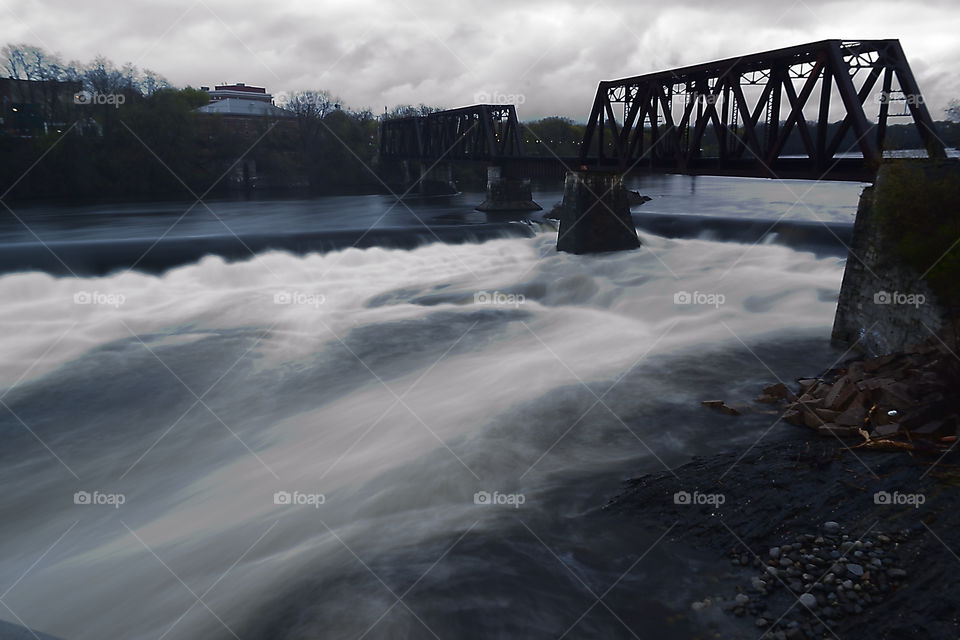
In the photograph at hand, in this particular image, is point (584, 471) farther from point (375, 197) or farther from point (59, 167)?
point (59, 167)

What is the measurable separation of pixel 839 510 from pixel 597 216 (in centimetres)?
2529

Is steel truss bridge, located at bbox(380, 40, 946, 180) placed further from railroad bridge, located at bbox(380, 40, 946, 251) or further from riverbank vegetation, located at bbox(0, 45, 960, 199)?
riverbank vegetation, located at bbox(0, 45, 960, 199)

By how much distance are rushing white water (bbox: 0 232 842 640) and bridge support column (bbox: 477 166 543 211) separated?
105 ft

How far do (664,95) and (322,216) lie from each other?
128ft

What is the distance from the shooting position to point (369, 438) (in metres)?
13.3

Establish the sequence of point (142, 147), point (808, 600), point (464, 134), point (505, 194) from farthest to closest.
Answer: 1. point (142, 147)
2. point (464, 134)
3. point (505, 194)
4. point (808, 600)

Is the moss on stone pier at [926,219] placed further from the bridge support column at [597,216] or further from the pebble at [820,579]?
the bridge support column at [597,216]

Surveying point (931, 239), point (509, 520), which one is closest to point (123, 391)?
point (509, 520)

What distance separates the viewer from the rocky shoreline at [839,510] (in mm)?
6824

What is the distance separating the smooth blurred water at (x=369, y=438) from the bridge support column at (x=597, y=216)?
4.62m

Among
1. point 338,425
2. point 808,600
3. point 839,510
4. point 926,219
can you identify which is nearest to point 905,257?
point 926,219

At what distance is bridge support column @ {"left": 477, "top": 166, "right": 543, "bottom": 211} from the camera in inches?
2320

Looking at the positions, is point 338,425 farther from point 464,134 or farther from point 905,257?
point 464,134

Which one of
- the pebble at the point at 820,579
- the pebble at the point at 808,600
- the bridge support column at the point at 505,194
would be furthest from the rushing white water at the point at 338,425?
the bridge support column at the point at 505,194
